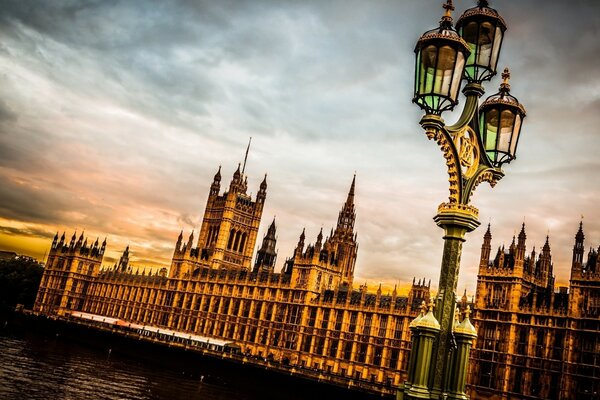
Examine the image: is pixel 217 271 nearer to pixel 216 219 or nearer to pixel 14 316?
pixel 216 219

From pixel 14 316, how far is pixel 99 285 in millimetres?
17260

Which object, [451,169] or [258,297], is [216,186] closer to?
[258,297]

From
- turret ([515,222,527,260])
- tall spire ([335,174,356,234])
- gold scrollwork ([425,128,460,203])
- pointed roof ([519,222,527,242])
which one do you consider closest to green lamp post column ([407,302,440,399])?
gold scrollwork ([425,128,460,203])

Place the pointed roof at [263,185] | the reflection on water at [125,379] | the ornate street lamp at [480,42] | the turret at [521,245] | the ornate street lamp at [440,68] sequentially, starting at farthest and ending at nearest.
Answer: the pointed roof at [263,185] → the turret at [521,245] → the reflection on water at [125,379] → the ornate street lamp at [480,42] → the ornate street lamp at [440,68]

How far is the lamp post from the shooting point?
660cm

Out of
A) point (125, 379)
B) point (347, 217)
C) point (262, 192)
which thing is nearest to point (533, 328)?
point (125, 379)

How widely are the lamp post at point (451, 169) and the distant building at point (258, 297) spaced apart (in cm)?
4495

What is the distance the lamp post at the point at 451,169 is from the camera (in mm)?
6602

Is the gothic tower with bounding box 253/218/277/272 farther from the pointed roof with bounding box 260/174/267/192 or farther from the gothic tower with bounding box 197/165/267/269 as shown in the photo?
the pointed roof with bounding box 260/174/267/192

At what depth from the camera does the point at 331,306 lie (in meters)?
67.6

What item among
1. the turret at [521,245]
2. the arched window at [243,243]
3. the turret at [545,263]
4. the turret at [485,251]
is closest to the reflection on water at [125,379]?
the turret at [485,251]

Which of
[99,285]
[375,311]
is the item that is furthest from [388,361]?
[99,285]

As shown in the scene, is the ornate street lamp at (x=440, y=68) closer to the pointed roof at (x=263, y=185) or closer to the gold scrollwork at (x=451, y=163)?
the gold scrollwork at (x=451, y=163)

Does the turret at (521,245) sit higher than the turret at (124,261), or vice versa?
the turret at (521,245)
